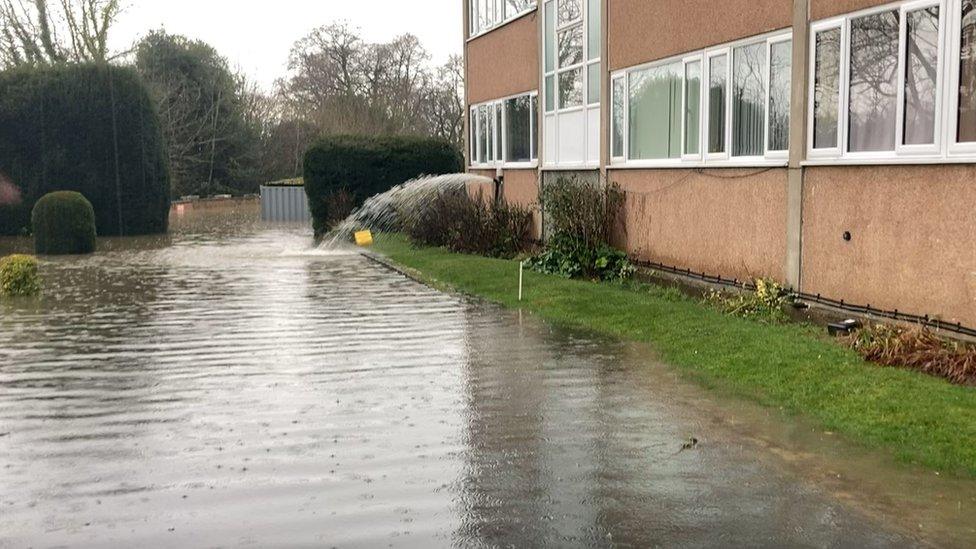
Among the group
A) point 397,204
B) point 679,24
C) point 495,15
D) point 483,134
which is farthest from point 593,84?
point 397,204

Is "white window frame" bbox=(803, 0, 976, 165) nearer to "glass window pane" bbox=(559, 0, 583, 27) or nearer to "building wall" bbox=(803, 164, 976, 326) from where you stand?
"building wall" bbox=(803, 164, 976, 326)

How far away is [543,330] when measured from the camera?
11.3 m

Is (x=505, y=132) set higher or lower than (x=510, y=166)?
higher

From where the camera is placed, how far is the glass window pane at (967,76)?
29.2ft

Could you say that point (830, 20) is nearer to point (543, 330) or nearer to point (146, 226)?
point (543, 330)

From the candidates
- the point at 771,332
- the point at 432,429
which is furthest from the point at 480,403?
the point at 771,332

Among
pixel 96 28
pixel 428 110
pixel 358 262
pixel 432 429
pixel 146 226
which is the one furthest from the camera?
pixel 428 110

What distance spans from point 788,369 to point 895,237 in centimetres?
241

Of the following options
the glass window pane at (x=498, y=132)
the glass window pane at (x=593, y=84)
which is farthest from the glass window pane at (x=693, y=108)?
the glass window pane at (x=498, y=132)

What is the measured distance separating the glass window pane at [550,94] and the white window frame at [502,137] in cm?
33

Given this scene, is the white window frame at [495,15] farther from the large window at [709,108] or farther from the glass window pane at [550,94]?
the large window at [709,108]

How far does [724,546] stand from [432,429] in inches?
108

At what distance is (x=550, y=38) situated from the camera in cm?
1975

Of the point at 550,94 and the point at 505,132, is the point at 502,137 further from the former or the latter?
the point at 550,94
